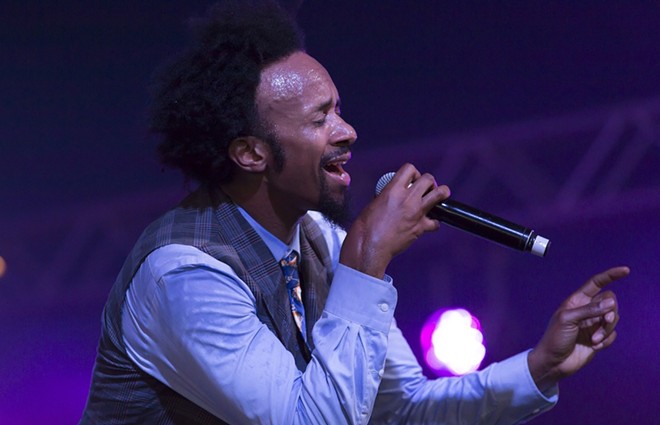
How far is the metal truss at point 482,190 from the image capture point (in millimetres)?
2766

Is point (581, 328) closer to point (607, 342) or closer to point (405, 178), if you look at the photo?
point (607, 342)

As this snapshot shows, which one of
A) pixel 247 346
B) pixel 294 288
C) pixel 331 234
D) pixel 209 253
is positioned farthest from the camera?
pixel 331 234

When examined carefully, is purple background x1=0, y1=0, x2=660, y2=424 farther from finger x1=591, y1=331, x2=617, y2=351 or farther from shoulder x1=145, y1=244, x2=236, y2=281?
shoulder x1=145, y1=244, x2=236, y2=281

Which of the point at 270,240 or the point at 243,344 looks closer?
the point at 243,344

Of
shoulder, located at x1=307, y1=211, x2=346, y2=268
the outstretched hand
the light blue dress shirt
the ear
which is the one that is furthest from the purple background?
the light blue dress shirt

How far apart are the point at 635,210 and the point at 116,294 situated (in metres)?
1.78

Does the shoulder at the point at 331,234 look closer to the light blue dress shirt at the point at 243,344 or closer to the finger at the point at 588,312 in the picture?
the light blue dress shirt at the point at 243,344

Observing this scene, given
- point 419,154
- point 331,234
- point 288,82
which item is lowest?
point 331,234

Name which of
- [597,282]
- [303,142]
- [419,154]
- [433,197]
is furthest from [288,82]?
[419,154]

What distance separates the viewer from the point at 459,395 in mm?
1731

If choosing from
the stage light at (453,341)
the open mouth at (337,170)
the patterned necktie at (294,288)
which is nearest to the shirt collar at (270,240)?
the patterned necktie at (294,288)

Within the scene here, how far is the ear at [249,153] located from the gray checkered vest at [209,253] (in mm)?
80

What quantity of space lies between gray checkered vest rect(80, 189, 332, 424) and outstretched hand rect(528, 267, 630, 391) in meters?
0.45

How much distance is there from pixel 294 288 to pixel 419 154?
1.39 metres
